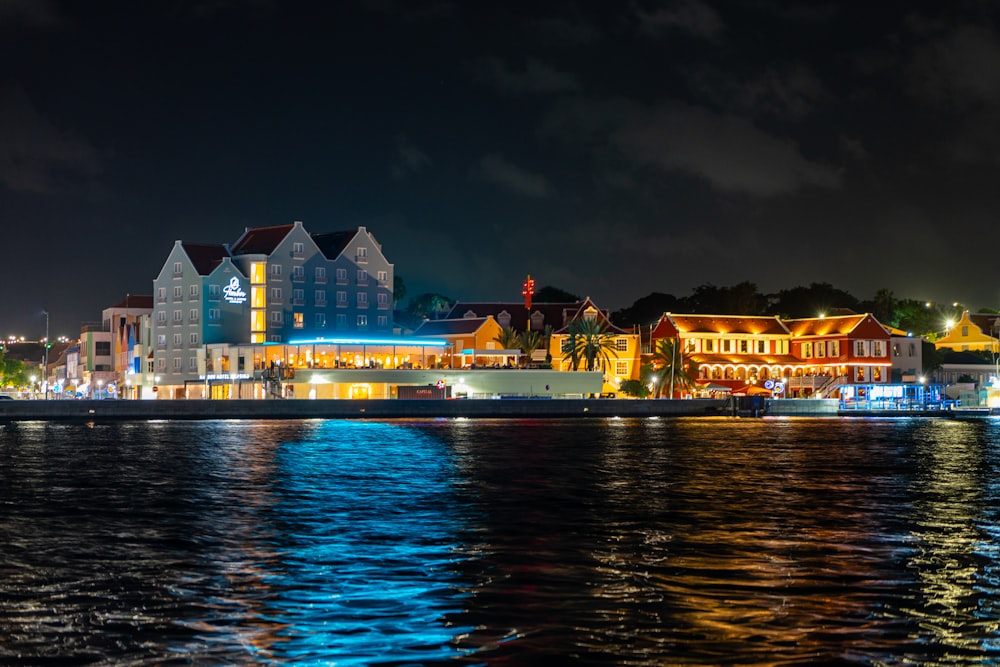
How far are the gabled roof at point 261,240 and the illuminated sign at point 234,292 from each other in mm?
5678

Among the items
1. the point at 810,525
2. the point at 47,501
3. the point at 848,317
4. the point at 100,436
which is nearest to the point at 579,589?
the point at 810,525

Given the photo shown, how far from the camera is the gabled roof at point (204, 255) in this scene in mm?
150500

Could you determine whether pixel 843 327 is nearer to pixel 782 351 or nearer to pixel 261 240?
pixel 782 351

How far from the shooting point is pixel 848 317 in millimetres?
152250

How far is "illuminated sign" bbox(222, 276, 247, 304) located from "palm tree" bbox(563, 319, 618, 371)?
39.9 meters

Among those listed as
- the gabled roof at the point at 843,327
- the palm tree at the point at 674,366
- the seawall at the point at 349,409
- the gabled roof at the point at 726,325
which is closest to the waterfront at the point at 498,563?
the seawall at the point at 349,409

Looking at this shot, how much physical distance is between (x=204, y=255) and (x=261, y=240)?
28.0 ft

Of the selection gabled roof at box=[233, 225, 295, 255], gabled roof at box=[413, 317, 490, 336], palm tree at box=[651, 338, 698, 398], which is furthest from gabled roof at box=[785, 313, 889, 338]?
gabled roof at box=[233, 225, 295, 255]

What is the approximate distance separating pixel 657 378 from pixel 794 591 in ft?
420

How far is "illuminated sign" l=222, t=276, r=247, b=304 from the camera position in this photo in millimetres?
150000

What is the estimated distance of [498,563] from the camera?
2591 centimetres

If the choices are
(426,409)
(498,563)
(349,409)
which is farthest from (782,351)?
(498,563)

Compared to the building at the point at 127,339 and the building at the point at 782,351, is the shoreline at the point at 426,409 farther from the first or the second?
the building at the point at 127,339

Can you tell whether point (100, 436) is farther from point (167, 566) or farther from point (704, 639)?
point (704, 639)
